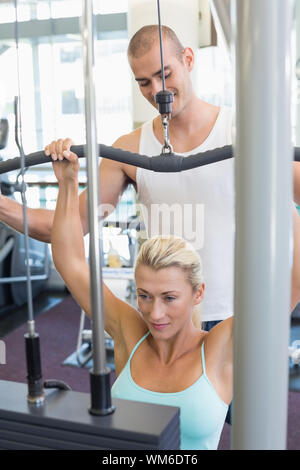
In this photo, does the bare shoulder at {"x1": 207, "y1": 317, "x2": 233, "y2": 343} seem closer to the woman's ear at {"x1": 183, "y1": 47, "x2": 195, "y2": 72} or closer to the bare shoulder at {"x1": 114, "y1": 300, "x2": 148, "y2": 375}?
the bare shoulder at {"x1": 114, "y1": 300, "x2": 148, "y2": 375}

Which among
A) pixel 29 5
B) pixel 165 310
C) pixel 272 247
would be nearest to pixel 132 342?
pixel 165 310

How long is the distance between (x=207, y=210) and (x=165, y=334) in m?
0.45

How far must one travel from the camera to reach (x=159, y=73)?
4.65 feet

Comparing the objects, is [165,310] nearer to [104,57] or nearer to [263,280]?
[263,280]

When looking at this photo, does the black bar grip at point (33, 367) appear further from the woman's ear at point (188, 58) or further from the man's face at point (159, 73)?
the woman's ear at point (188, 58)

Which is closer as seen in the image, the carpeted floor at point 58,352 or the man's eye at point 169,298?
the man's eye at point 169,298

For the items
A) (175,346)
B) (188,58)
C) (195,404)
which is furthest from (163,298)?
(188,58)

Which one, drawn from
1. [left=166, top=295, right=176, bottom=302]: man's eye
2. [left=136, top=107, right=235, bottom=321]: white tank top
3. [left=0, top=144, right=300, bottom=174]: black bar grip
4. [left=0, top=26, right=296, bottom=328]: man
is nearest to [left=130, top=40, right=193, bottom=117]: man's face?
[left=0, top=26, right=296, bottom=328]: man

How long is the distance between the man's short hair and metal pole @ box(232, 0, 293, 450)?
110 centimetres

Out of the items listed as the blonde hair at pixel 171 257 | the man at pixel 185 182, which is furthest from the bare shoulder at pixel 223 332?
the man at pixel 185 182

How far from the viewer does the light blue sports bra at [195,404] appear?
1069 mm

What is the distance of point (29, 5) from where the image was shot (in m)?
5.78

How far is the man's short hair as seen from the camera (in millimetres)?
1409

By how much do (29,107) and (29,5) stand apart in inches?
41.2
